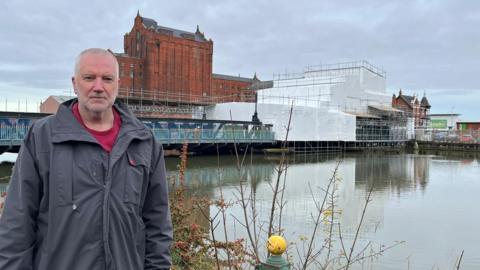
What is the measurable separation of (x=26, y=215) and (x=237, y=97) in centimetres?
7552

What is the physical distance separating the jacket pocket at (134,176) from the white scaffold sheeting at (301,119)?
37.1 metres

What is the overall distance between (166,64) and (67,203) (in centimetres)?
6340

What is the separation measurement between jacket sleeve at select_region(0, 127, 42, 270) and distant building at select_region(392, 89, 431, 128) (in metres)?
83.5

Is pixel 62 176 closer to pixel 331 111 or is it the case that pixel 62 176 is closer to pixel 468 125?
pixel 331 111

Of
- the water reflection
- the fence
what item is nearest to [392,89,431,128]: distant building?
the fence

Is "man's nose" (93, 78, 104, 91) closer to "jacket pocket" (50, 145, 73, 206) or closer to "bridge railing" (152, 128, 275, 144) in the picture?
"jacket pocket" (50, 145, 73, 206)

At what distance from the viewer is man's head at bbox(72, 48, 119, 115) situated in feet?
6.39

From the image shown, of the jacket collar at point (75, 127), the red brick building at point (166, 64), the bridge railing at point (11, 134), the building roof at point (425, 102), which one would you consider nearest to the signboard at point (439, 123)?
the building roof at point (425, 102)

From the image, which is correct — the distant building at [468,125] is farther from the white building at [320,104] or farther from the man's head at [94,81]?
the man's head at [94,81]

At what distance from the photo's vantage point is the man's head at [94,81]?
6.39ft

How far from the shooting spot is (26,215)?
1.82 m

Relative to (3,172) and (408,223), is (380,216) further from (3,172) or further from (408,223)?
(3,172)

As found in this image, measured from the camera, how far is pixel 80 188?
1.83 m

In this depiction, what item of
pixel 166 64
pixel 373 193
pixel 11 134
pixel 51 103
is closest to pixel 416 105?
pixel 166 64
